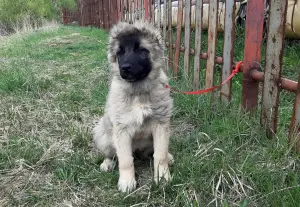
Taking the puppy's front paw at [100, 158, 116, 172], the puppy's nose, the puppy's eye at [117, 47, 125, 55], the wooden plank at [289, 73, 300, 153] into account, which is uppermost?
the puppy's eye at [117, 47, 125, 55]

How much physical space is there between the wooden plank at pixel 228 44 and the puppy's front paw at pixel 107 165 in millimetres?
1282

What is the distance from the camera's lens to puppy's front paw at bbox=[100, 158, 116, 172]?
97.5 inches

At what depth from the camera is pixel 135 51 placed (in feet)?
7.78

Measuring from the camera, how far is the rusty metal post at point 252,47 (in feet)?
8.57

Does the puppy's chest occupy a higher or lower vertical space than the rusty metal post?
lower

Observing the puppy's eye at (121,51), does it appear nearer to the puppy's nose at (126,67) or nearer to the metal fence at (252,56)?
the puppy's nose at (126,67)

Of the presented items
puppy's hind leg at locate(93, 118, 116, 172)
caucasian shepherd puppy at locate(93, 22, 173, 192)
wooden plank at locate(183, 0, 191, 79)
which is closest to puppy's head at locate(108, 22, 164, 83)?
caucasian shepherd puppy at locate(93, 22, 173, 192)

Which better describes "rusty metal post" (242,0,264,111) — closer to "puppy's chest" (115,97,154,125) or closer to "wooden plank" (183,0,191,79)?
"puppy's chest" (115,97,154,125)

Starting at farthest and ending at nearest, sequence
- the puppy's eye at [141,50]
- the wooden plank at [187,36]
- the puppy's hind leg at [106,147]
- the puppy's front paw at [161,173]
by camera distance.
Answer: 1. the wooden plank at [187,36]
2. the puppy's hind leg at [106,147]
3. the puppy's eye at [141,50]
4. the puppy's front paw at [161,173]

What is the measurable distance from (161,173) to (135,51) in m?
0.89

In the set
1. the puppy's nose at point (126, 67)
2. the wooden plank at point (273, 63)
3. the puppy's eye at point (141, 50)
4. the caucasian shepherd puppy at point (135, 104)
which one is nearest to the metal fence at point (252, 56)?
the wooden plank at point (273, 63)

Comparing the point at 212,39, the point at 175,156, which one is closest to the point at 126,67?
the point at 175,156

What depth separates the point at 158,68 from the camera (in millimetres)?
2498

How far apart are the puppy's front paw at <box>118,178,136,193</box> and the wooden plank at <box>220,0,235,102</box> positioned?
4.50 feet
